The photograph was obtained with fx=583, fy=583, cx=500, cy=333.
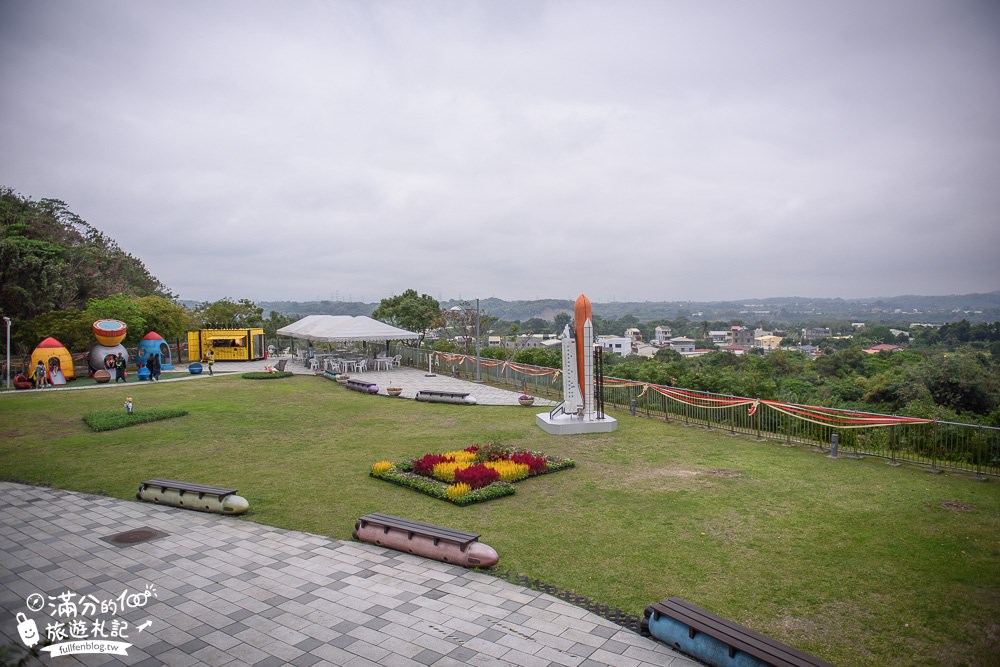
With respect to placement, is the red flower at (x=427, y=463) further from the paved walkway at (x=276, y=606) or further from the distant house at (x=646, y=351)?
the distant house at (x=646, y=351)

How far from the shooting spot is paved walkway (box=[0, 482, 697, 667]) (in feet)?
18.8

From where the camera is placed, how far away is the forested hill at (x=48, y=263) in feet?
96.9

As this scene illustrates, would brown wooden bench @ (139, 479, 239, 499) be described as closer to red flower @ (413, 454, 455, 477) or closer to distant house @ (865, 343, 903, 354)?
red flower @ (413, 454, 455, 477)

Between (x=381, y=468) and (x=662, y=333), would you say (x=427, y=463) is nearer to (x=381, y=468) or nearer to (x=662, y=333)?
(x=381, y=468)

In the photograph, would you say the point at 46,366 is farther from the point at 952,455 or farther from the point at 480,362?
the point at 952,455

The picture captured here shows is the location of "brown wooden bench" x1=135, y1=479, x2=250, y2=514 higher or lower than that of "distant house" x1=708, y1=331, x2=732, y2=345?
higher

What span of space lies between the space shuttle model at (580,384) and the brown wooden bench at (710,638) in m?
9.99

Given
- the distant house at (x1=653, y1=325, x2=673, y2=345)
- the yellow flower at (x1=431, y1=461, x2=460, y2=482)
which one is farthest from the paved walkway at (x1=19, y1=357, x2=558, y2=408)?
the distant house at (x1=653, y1=325, x2=673, y2=345)

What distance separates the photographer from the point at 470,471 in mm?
11242

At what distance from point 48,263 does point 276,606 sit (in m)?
32.3

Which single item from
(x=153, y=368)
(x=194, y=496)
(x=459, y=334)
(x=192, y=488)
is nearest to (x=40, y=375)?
(x=153, y=368)

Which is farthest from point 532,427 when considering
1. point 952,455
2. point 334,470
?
point 952,455

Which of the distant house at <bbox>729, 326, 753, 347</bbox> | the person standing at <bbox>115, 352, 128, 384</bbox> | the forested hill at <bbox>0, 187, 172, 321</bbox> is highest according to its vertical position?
the forested hill at <bbox>0, 187, 172, 321</bbox>

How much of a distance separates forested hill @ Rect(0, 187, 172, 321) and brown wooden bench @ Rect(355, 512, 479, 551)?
100 ft
